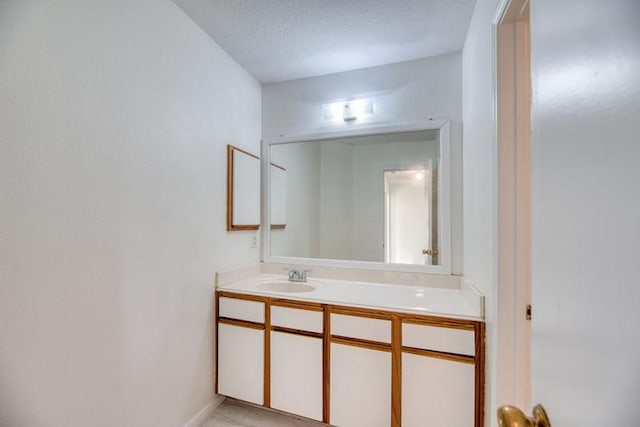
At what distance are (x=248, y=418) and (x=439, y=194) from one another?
1998 millimetres

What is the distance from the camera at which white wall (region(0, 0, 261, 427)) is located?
2.96 ft

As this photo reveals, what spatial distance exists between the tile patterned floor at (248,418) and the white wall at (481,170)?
1.14 metres

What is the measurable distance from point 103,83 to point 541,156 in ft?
5.08

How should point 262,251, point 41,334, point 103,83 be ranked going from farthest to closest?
1. point 262,251
2. point 103,83
3. point 41,334

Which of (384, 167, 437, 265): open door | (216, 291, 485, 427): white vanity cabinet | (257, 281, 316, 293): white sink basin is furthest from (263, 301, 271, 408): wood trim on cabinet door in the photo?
(384, 167, 437, 265): open door

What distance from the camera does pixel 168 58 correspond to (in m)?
1.50

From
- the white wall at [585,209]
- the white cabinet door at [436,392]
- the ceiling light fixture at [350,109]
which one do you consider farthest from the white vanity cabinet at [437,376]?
the ceiling light fixture at [350,109]

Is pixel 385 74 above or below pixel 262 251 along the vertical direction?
above

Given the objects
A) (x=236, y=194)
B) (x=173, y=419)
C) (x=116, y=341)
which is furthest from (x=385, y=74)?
(x=173, y=419)

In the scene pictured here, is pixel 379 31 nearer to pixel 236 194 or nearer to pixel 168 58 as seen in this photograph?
pixel 168 58

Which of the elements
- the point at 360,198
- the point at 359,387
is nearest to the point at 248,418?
the point at 359,387

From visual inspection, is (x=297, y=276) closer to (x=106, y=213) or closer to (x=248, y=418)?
(x=248, y=418)

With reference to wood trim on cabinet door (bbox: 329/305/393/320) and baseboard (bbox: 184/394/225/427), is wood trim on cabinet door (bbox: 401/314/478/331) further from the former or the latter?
baseboard (bbox: 184/394/225/427)

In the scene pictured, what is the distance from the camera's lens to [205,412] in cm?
177
